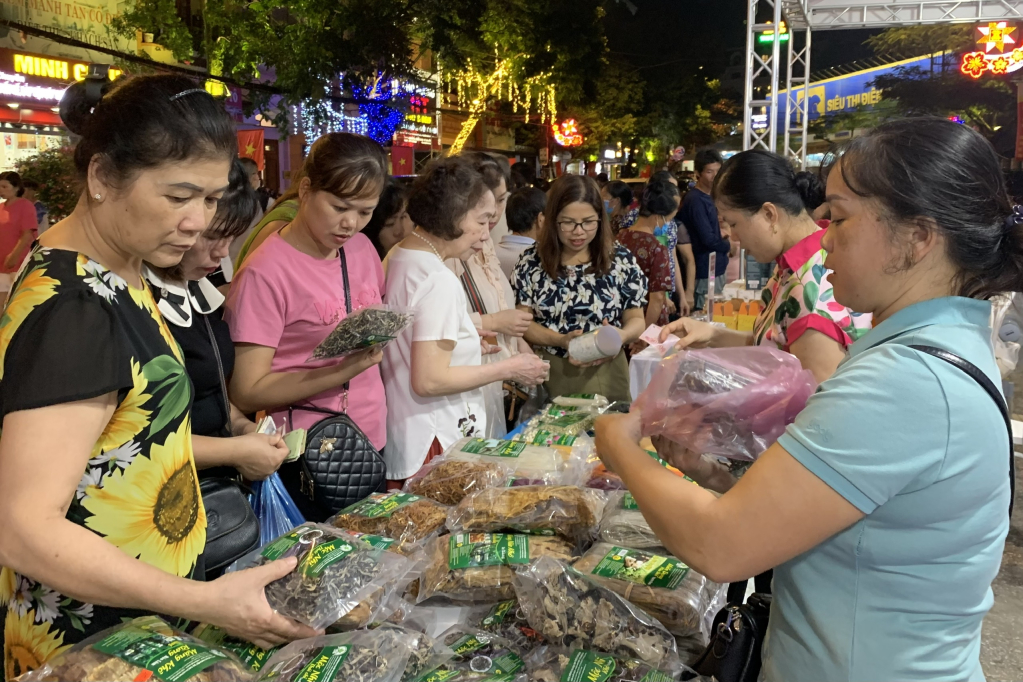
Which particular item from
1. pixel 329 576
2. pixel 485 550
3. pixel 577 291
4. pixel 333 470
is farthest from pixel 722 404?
pixel 577 291

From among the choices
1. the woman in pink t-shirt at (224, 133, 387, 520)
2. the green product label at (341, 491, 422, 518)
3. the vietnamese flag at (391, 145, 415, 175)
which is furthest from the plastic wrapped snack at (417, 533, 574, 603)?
the vietnamese flag at (391, 145, 415, 175)

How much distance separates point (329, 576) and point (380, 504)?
0.54m

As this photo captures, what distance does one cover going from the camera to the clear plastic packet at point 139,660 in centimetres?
120

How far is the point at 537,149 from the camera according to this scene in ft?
100.0

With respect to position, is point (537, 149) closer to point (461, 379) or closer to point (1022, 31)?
point (1022, 31)

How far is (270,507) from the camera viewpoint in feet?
6.67

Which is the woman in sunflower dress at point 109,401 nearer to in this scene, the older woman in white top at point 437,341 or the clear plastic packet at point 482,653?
the clear plastic packet at point 482,653

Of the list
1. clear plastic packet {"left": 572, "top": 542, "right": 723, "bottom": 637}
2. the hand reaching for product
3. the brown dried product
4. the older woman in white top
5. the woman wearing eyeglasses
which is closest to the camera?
the hand reaching for product

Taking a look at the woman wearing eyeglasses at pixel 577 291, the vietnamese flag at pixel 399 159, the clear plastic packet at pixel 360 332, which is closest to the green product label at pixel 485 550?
the clear plastic packet at pixel 360 332

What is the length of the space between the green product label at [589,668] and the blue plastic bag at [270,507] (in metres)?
0.89

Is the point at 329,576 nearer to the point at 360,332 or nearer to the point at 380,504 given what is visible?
the point at 380,504

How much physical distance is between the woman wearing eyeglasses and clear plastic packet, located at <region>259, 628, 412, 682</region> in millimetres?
2567

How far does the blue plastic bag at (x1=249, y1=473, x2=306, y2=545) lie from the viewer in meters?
2.03

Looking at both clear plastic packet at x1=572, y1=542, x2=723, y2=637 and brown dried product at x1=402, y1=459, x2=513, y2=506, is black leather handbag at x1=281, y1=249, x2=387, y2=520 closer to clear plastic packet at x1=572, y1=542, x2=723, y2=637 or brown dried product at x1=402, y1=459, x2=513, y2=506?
brown dried product at x1=402, y1=459, x2=513, y2=506
